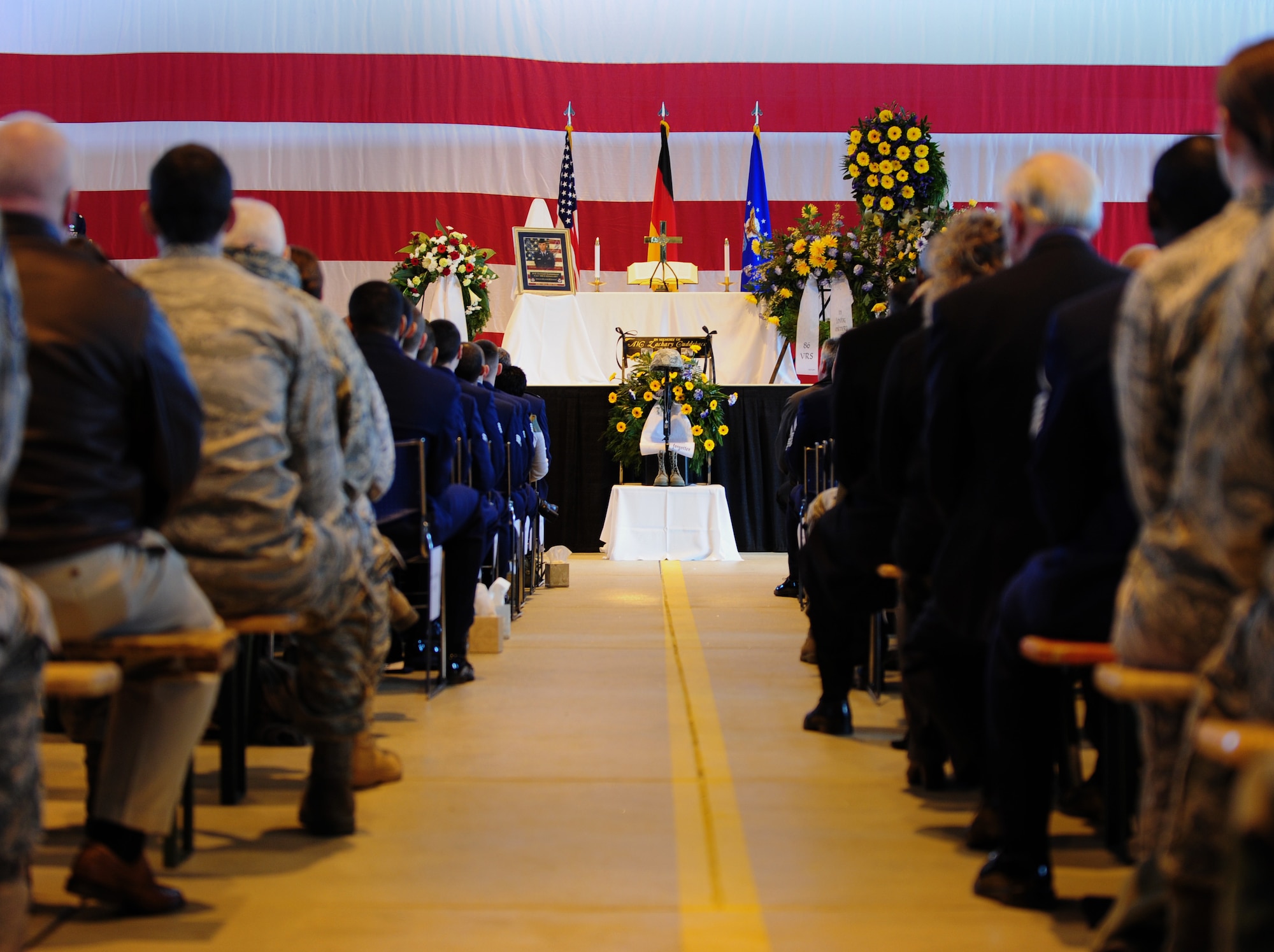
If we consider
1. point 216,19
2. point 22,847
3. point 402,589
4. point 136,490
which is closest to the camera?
point 22,847

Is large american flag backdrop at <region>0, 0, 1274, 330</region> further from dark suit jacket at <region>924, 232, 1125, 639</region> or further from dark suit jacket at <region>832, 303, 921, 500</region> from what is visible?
dark suit jacket at <region>924, 232, 1125, 639</region>

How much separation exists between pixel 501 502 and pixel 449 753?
96.3 inches

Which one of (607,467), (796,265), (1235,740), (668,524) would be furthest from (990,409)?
(607,467)

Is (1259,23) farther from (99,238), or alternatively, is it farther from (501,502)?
(99,238)

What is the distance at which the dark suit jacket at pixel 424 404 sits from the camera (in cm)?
392

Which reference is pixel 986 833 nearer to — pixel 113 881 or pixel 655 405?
pixel 113 881

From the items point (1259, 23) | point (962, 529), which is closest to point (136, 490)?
point (962, 529)

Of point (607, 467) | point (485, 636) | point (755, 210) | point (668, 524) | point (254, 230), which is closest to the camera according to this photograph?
point (254, 230)

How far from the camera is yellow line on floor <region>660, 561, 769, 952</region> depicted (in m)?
2.19

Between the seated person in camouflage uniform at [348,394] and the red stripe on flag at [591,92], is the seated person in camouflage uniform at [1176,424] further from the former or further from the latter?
the red stripe on flag at [591,92]

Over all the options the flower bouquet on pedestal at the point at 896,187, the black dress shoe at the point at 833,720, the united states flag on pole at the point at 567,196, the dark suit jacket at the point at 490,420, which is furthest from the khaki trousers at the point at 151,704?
the united states flag on pole at the point at 567,196

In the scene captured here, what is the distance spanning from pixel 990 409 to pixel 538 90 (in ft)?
35.8

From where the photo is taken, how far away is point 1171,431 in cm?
164

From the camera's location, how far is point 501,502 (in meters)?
5.89
